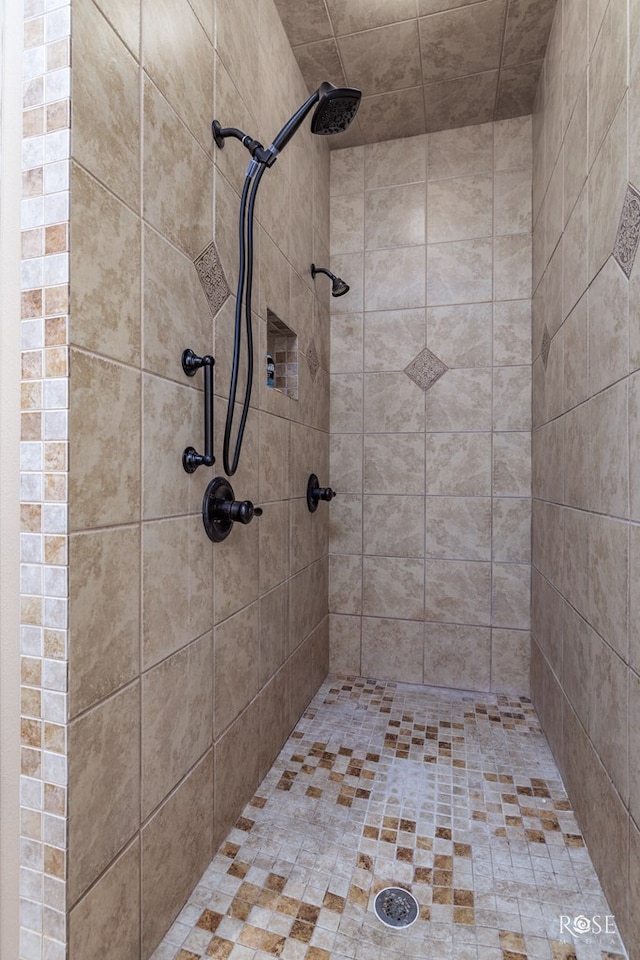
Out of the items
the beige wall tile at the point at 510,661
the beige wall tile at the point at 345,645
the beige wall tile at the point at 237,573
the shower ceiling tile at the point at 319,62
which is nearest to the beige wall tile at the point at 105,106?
the beige wall tile at the point at 237,573

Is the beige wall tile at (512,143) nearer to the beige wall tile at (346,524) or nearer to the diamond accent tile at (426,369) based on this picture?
the diamond accent tile at (426,369)

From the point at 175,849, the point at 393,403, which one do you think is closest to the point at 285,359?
the point at 393,403

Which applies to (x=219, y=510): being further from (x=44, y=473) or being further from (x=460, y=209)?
(x=460, y=209)

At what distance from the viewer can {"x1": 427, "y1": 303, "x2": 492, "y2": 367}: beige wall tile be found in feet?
7.00

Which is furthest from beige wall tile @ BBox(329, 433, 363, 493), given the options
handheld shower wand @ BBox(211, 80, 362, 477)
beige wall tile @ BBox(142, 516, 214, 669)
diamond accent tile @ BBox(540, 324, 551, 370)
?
beige wall tile @ BBox(142, 516, 214, 669)

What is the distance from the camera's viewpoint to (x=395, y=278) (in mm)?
2227

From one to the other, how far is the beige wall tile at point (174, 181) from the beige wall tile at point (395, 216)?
1269mm

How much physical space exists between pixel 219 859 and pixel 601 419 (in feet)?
4.59

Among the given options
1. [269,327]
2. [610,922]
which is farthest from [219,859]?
[269,327]

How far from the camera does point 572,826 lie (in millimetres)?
1311

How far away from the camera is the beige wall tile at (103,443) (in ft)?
2.46

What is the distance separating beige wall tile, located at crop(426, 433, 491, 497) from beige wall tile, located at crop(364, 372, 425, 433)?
0.40ft

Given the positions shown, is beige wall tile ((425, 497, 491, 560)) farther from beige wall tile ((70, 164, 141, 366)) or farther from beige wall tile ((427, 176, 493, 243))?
beige wall tile ((70, 164, 141, 366))

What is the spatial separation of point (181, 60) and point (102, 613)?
1130 millimetres
